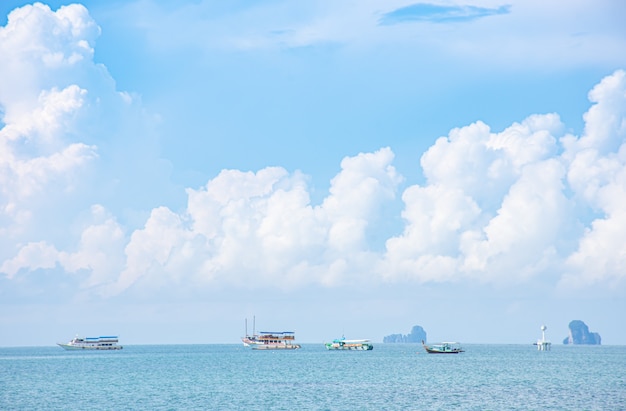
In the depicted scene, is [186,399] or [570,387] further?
[570,387]

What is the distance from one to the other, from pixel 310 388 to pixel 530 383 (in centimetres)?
3860

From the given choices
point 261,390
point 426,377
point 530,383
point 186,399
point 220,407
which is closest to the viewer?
point 220,407

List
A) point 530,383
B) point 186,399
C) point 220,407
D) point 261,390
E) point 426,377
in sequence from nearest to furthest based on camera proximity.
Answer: point 220,407 → point 186,399 → point 261,390 → point 530,383 → point 426,377

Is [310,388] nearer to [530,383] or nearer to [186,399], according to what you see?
[186,399]

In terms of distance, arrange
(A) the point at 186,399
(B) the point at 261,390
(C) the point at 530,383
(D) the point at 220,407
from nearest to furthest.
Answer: (D) the point at 220,407, (A) the point at 186,399, (B) the point at 261,390, (C) the point at 530,383

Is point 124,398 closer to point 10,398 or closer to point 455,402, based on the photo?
point 10,398

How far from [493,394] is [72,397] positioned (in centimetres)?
5979

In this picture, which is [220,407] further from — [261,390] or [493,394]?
[493,394]

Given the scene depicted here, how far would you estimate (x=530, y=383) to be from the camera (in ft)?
417

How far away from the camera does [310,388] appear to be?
11544cm

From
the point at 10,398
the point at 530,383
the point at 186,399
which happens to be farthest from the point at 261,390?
the point at 530,383

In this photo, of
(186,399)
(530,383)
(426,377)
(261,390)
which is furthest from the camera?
(426,377)

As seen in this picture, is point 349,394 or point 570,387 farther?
point 570,387

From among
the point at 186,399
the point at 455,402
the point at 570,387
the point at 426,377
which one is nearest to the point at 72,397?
the point at 186,399
